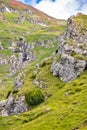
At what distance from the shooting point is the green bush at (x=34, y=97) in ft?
442

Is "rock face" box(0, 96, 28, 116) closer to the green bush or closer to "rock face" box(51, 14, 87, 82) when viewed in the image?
the green bush

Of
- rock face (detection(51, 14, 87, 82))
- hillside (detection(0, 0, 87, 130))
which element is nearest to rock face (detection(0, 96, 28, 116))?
hillside (detection(0, 0, 87, 130))

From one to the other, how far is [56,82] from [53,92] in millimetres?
11918

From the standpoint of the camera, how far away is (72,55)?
155250 mm

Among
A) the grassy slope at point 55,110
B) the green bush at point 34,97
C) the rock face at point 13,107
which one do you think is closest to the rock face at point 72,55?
the grassy slope at point 55,110

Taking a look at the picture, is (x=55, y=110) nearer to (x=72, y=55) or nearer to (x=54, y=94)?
(x=54, y=94)

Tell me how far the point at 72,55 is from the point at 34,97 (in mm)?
32451

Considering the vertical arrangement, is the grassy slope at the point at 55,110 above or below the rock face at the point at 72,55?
below

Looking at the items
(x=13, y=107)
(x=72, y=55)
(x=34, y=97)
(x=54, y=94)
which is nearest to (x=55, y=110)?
(x=54, y=94)

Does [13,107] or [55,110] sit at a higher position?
[55,110]

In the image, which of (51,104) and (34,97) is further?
(34,97)

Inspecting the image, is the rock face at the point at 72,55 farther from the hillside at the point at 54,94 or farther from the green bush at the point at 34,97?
the green bush at the point at 34,97

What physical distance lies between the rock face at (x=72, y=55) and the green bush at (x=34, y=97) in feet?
58.1

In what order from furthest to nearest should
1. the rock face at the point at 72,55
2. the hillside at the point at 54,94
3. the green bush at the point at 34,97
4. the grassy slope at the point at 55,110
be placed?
the rock face at the point at 72,55 < the green bush at the point at 34,97 < the hillside at the point at 54,94 < the grassy slope at the point at 55,110
